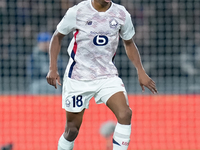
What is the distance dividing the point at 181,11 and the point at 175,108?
5.03 meters

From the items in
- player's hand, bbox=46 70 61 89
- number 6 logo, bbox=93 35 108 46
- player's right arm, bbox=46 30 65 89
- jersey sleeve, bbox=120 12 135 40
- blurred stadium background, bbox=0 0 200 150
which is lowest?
blurred stadium background, bbox=0 0 200 150

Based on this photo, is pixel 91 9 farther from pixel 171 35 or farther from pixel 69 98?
pixel 171 35

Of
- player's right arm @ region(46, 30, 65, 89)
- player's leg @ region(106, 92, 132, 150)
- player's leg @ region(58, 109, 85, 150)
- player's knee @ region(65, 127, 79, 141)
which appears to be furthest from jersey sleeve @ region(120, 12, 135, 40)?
player's knee @ region(65, 127, 79, 141)

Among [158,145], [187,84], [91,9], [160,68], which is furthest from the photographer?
[160,68]

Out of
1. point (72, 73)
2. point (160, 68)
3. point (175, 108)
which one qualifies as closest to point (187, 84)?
point (160, 68)

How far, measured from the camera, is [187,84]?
31.7ft

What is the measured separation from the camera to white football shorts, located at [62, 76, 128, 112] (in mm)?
4188

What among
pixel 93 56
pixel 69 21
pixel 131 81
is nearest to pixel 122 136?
pixel 93 56

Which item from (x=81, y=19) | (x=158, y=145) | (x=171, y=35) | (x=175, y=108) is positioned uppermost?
(x=81, y=19)

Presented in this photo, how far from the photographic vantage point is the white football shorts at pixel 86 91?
4.19 meters

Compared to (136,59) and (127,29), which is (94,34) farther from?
(136,59)

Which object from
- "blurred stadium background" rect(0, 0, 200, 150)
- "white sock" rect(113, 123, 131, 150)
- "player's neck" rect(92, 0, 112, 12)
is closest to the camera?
"white sock" rect(113, 123, 131, 150)

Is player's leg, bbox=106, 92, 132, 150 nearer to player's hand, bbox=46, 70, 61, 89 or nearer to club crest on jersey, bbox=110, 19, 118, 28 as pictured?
player's hand, bbox=46, 70, 61, 89

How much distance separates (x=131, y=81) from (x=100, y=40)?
587 centimetres
